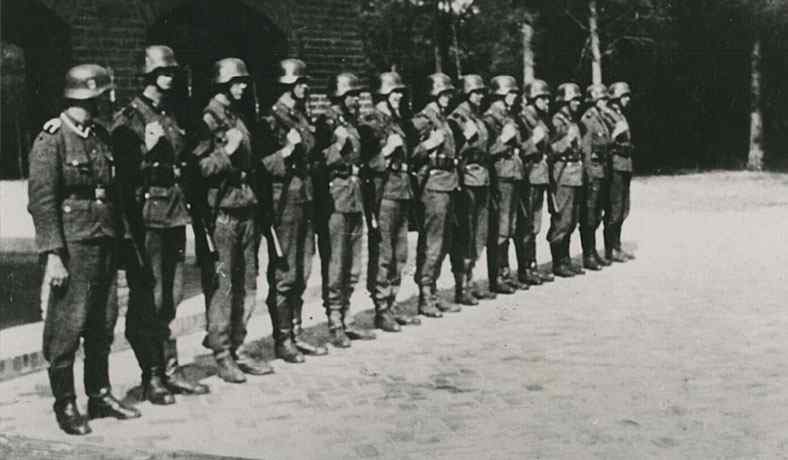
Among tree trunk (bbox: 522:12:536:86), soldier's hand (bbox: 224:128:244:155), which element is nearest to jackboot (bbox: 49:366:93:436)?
soldier's hand (bbox: 224:128:244:155)

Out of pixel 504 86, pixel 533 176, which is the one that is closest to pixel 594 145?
pixel 533 176

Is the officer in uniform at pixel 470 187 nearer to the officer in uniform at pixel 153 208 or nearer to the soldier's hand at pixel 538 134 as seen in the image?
the soldier's hand at pixel 538 134

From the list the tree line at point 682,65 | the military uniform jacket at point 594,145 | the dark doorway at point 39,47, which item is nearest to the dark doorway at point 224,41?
the dark doorway at point 39,47

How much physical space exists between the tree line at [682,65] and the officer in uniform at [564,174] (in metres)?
17.6

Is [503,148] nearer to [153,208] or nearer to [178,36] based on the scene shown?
[178,36]

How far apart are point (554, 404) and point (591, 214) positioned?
21.7 ft

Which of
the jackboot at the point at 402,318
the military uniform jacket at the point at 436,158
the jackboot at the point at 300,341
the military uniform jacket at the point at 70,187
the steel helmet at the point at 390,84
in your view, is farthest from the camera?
the military uniform jacket at the point at 436,158

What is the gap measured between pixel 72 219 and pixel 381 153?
353 cm

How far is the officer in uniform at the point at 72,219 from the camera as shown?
6.59 meters

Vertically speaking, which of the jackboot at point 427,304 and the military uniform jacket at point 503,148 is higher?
the military uniform jacket at point 503,148

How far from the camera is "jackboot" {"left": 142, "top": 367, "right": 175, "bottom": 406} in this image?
7391 millimetres

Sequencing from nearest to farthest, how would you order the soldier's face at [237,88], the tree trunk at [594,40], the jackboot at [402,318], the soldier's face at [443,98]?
the soldier's face at [237,88] → the jackboot at [402,318] → the soldier's face at [443,98] → the tree trunk at [594,40]

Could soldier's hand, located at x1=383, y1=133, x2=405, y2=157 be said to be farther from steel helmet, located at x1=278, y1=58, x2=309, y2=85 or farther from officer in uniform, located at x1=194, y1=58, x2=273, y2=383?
officer in uniform, located at x1=194, y1=58, x2=273, y2=383

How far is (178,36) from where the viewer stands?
12.5 meters
